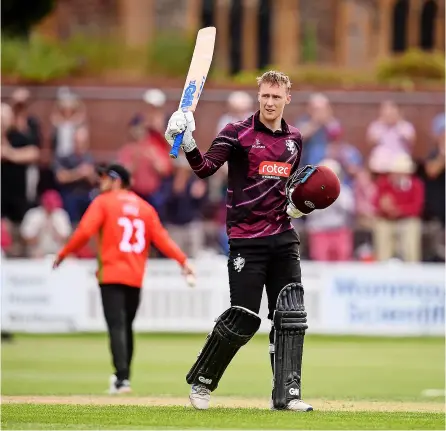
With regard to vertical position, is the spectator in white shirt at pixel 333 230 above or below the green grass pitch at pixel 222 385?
above

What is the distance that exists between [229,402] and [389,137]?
39.1ft

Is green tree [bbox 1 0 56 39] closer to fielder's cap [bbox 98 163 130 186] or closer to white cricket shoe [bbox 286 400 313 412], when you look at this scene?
fielder's cap [bbox 98 163 130 186]

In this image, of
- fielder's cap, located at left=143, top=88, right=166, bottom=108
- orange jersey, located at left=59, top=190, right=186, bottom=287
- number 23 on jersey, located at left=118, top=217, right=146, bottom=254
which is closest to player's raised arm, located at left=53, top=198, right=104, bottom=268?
orange jersey, located at left=59, top=190, right=186, bottom=287

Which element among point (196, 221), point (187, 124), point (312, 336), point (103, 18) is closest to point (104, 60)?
point (103, 18)

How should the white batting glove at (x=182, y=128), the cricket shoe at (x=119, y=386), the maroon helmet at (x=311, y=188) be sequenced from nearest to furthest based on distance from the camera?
the white batting glove at (x=182, y=128) < the maroon helmet at (x=311, y=188) < the cricket shoe at (x=119, y=386)

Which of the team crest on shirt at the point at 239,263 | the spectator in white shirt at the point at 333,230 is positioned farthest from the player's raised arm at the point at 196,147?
the spectator in white shirt at the point at 333,230

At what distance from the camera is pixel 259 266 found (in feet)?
33.5

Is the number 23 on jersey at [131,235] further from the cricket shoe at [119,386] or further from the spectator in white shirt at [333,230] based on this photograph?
the spectator in white shirt at [333,230]

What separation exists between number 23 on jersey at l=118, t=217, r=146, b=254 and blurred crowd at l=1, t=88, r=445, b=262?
25.4 ft

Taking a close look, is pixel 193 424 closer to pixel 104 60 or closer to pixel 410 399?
pixel 410 399

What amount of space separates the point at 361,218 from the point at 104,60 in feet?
25.6

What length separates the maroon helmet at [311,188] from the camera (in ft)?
32.9

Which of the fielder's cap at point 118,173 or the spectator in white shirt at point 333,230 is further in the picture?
the spectator in white shirt at point 333,230

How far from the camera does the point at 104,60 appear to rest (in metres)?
27.8
